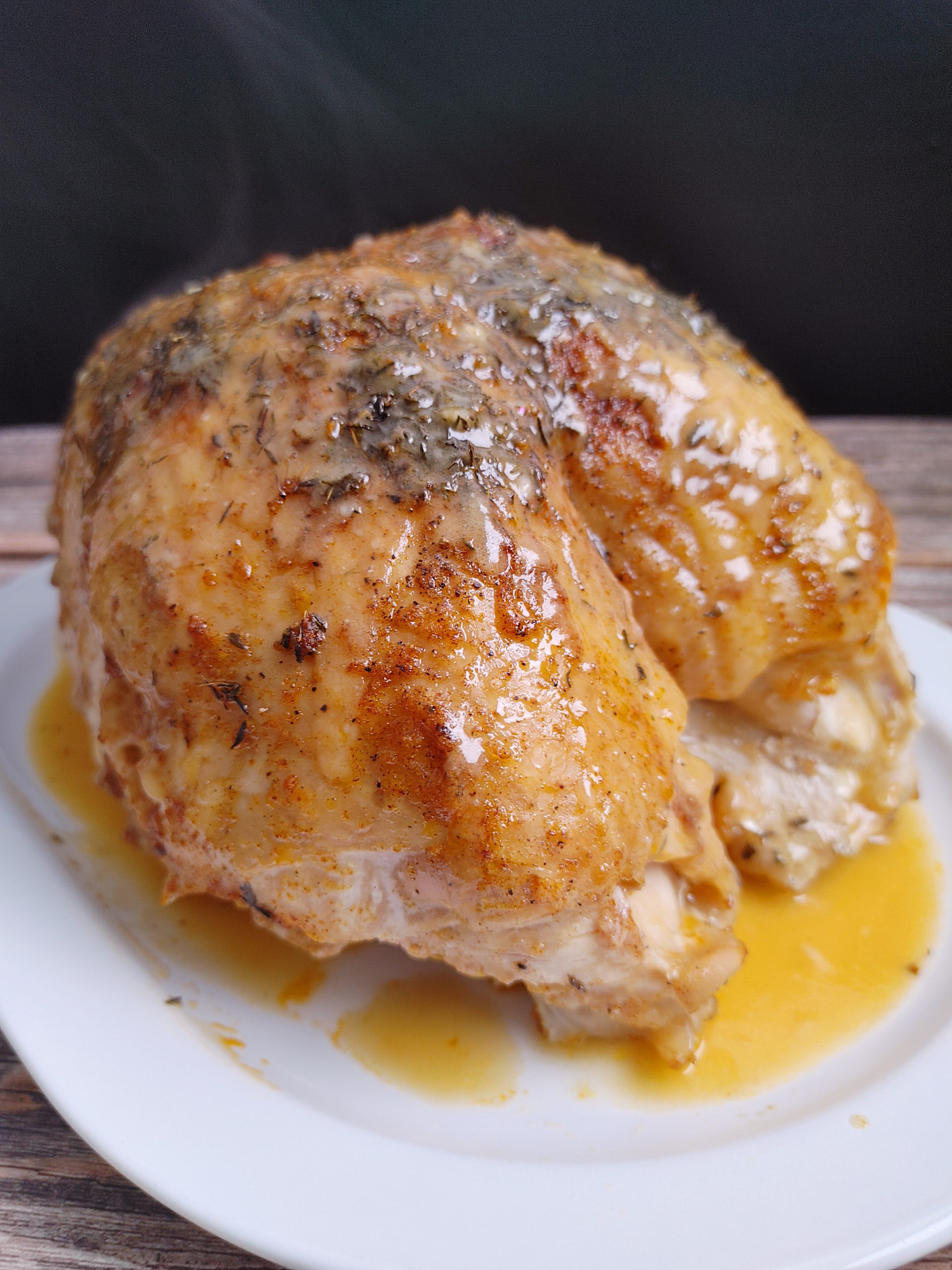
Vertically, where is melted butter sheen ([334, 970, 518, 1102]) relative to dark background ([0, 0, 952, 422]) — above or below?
below

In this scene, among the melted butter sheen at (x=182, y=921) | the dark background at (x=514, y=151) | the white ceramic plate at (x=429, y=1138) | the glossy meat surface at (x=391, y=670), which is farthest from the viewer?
the dark background at (x=514, y=151)

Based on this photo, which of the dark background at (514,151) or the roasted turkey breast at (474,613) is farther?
the dark background at (514,151)

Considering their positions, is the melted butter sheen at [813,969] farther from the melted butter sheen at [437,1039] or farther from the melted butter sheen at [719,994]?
the melted butter sheen at [437,1039]

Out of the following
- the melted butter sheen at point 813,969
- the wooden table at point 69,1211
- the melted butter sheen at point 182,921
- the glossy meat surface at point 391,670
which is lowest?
the melted butter sheen at point 182,921

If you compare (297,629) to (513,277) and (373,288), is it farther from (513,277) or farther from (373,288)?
(513,277)

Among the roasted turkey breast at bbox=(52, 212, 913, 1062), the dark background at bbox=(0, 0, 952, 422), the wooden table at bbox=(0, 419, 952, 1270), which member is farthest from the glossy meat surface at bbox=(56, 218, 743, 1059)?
the dark background at bbox=(0, 0, 952, 422)

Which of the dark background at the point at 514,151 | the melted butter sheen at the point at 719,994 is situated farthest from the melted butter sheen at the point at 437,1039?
the dark background at the point at 514,151

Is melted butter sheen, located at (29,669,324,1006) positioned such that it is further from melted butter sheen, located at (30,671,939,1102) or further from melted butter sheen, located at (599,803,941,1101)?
melted butter sheen, located at (599,803,941,1101)
